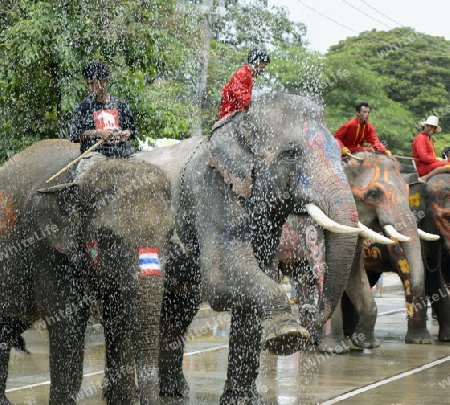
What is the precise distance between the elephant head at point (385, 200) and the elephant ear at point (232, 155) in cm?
401

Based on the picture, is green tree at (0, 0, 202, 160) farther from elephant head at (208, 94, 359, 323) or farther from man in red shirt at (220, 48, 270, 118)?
elephant head at (208, 94, 359, 323)

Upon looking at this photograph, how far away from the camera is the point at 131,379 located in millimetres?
7195

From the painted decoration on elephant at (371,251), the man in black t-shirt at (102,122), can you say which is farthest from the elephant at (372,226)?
the man in black t-shirt at (102,122)

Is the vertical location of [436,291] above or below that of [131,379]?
below

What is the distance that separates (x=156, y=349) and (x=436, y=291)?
7900 mm

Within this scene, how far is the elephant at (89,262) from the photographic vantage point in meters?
6.61

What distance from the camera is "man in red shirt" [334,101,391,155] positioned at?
12.4 metres

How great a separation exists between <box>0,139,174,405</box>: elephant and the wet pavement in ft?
3.62

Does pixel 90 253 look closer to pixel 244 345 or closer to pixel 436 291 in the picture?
pixel 244 345

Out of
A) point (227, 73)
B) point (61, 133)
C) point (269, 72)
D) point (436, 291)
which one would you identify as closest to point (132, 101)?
point (61, 133)

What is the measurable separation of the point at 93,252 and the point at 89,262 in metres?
0.17

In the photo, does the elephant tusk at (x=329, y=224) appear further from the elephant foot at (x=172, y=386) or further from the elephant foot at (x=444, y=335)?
the elephant foot at (x=444, y=335)

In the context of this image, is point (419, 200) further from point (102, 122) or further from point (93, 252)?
point (93, 252)

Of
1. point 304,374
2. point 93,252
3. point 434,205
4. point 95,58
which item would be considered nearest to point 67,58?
point 95,58
